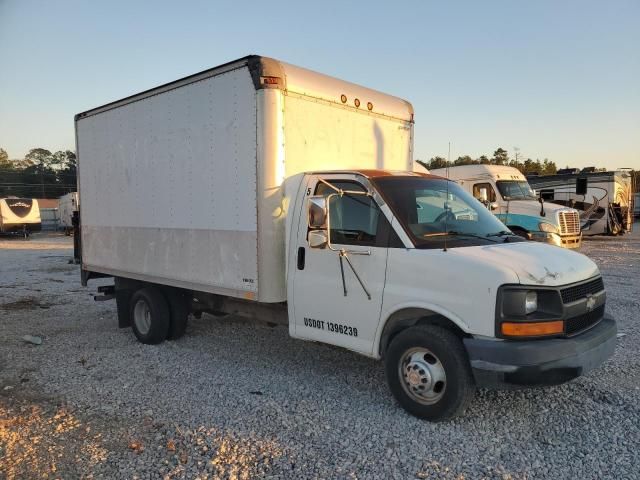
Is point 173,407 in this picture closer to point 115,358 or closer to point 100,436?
point 100,436

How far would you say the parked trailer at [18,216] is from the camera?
33.0 metres

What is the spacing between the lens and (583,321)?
4.20 m

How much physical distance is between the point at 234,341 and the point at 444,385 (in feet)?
12.1

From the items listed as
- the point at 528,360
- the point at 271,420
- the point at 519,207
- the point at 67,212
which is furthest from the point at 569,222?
the point at 67,212

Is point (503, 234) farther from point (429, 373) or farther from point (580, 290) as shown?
point (429, 373)

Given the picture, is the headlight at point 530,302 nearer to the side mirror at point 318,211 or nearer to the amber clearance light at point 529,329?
the amber clearance light at point 529,329

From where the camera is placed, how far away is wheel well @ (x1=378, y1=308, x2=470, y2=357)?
420cm

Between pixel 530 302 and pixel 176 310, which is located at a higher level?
pixel 530 302

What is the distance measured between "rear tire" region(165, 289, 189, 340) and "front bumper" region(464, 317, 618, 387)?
4296 millimetres

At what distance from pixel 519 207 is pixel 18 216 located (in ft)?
105

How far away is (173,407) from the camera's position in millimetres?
4707

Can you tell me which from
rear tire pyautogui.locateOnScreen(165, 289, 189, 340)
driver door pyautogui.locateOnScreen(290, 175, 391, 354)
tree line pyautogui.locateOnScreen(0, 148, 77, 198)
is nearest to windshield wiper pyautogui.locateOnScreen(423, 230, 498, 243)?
driver door pyautogui.locateOnScreen(290, 175, 391, 354)

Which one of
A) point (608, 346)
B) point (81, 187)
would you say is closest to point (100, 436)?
point (608, 346)

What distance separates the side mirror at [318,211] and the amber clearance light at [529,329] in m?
1.69
